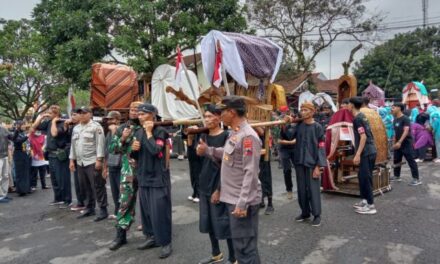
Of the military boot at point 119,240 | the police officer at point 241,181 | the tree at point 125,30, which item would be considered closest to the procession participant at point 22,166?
the military boot at point 119,240

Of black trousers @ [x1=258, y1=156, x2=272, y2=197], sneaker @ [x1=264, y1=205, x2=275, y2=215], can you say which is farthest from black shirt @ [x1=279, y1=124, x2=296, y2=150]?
sneaker @ [x1=264, y1=205, x2=275, y2=215]

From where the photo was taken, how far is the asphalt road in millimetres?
4293

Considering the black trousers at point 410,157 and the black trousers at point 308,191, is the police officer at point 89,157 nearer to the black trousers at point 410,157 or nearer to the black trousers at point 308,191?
the black trousers at point 308,191

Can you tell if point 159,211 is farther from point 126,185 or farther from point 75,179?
point 75,179

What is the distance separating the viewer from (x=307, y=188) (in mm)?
5477

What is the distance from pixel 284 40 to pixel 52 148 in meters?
15.8

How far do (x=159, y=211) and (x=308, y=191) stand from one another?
2.31m

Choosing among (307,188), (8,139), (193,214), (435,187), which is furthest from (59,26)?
(435,187)

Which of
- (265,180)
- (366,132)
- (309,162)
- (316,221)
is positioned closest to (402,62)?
(366,132)

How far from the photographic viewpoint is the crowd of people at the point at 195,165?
325cm

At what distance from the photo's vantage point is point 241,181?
128 inches

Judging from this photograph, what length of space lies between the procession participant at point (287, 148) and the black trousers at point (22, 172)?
226 inches

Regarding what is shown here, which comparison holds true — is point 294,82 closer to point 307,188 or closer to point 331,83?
point 331,83

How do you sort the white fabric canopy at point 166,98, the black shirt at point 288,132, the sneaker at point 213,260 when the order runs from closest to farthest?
the sneaker at point 213,260, the black shirt at point 288,132, the white fabric canopy at point 166,98
